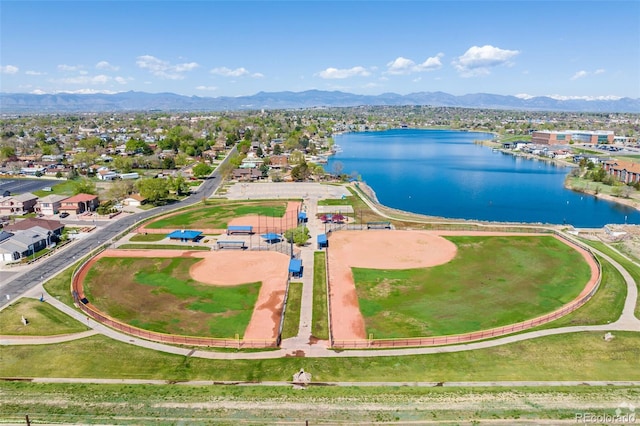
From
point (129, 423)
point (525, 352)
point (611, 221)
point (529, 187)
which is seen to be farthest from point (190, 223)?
point (529, 187)

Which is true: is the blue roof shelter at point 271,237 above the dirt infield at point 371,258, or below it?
above

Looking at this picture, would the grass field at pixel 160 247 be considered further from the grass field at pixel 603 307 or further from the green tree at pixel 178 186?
the grass field at pixel 603 307

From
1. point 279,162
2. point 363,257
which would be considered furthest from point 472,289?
point 279,162

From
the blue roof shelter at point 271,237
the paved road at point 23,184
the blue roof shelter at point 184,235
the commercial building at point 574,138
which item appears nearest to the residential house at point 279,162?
the paved road at point 23,184

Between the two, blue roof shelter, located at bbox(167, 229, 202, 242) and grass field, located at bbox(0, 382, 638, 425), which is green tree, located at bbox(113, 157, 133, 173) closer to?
blue roof shelter, located at bbox(167, 229, 202, 242)

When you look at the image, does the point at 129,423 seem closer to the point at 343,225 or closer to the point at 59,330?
the point at 59,330

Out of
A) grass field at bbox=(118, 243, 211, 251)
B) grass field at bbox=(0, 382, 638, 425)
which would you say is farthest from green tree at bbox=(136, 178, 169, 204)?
grass field at bbox=(0, 382, 638, 425)

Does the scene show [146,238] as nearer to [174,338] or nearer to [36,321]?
[36,321]
